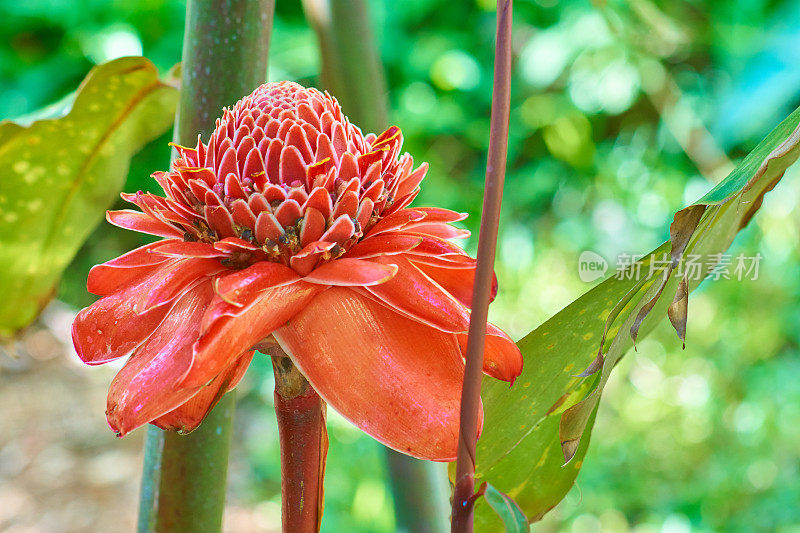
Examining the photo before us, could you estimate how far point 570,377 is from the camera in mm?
208

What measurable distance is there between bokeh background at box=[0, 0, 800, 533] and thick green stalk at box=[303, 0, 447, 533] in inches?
24.4

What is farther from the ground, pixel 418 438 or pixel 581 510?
pixel 418 438

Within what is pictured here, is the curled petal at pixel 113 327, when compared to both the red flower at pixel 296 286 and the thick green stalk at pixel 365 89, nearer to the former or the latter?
the red flower at pixel 296 286

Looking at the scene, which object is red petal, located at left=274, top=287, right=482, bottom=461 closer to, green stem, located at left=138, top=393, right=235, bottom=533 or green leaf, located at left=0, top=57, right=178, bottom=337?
green stem, located at left=138, top=393, right=235, bottom=533

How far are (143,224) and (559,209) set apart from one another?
111 centimetres

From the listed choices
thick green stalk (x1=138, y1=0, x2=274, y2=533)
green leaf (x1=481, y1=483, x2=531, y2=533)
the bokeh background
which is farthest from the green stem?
the bokeh background

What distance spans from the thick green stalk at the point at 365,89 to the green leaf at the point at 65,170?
8 cm

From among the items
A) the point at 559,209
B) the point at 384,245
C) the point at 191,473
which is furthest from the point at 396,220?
the point at 559,209

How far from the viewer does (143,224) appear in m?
0.18

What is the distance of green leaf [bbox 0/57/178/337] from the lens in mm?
312

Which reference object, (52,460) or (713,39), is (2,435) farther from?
(713,39)

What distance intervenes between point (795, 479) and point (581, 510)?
263 mm

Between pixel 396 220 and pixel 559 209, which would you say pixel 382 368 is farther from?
pixel 559 209

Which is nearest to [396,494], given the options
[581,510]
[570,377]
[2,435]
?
[570,377]
